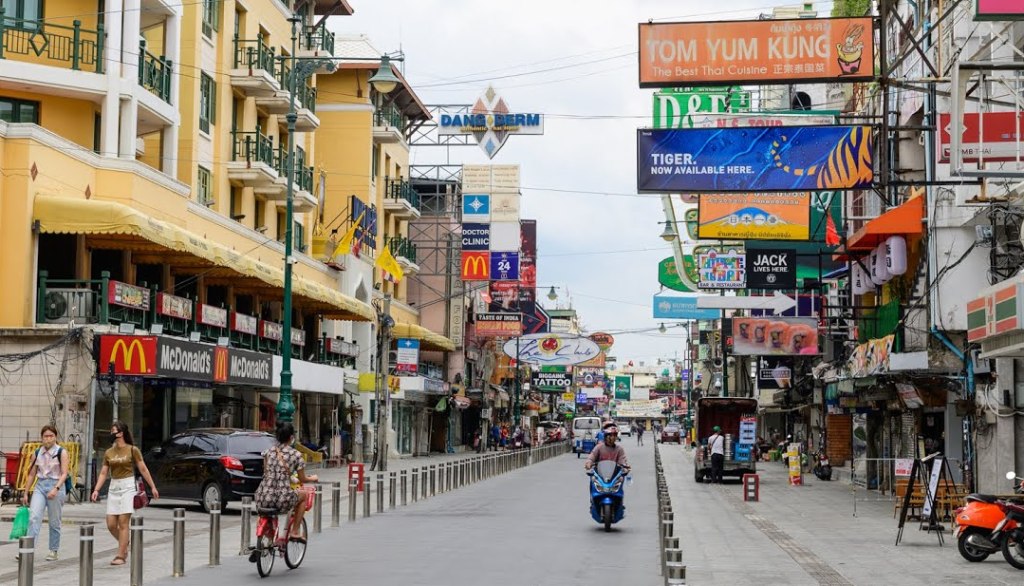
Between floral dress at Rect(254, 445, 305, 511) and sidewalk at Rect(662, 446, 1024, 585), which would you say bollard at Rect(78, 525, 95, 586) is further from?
sidewalk at Rect(662, 446, 1024, 585)

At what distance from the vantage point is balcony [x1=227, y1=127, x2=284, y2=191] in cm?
4594

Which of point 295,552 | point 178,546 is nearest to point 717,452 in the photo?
point 295,552

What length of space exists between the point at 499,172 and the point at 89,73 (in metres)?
33.4

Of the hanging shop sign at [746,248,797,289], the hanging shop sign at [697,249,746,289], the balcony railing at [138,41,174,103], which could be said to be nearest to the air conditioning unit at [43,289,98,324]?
the balcony railing at [138,41,174,103]

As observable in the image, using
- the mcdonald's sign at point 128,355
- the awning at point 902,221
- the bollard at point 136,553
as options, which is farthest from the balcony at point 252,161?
the bollard at point 136,553

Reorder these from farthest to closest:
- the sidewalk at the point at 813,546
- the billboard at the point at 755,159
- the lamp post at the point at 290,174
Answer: the lamp post at the point at 290,174 → the billboard at the point at 755,159 → the sidewalk at the point at 813,546

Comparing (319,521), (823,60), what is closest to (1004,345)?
(823,60)

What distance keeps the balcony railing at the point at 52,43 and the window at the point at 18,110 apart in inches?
52.4

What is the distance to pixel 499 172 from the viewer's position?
66.2 metres

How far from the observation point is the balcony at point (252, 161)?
151ft

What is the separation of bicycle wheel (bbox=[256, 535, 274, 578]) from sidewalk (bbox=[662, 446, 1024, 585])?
495cm

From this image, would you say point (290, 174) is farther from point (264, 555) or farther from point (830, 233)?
point (264, 555)

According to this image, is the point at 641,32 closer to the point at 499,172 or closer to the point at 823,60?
the point at 823,60

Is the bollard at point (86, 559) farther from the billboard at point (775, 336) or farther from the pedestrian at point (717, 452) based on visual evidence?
the billboard at point (775, 336)
